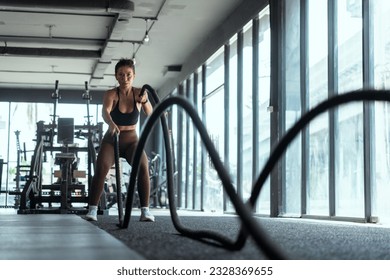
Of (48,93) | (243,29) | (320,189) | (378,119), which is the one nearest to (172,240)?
(378,119)

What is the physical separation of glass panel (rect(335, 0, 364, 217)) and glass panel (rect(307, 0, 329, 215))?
0.27m

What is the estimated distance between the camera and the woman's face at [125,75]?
414 cm

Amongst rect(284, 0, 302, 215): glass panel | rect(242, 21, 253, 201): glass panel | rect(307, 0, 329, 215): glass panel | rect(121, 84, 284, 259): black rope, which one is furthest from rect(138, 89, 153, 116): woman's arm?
rect(242, 21, 253, 201): glass panel

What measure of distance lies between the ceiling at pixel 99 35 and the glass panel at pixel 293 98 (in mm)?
1747

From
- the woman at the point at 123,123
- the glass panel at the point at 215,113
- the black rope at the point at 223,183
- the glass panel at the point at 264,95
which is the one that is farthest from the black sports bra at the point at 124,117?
the glass panel at the point at 215,113

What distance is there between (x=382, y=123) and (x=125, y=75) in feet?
8.54

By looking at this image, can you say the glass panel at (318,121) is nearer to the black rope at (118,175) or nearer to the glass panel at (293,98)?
the glass panel at (293,98)

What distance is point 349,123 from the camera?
6.01 meters

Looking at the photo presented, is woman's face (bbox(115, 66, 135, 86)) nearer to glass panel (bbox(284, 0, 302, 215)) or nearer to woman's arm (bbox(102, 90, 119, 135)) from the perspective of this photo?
woman's arm (bbox(102, 90, 119, 135))

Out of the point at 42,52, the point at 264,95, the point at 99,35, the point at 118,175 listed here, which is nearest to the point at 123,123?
the point at 118,175

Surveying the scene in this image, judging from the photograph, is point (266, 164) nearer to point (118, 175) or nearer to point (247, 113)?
point (118, 175)
